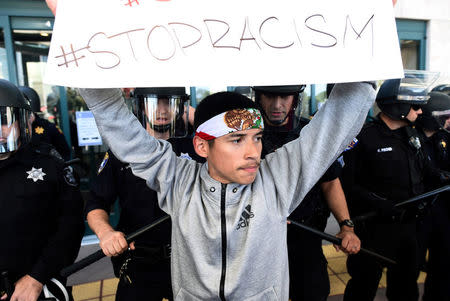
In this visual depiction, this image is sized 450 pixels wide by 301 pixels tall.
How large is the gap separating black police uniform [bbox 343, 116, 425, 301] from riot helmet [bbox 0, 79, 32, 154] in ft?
7.98

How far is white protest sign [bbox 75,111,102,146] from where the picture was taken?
175 inches

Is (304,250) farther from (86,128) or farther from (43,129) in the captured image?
(86,128)

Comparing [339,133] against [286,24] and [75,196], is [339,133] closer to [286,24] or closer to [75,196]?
[286,24]

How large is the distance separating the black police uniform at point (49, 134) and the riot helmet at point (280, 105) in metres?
2.79

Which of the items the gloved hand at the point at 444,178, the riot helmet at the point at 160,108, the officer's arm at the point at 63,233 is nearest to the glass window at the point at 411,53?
the gloved hand at the point at 444,178

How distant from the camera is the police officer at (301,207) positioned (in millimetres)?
2031

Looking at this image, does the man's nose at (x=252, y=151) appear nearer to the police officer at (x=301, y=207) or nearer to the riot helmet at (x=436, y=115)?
the police officer at (x=301, y=207)

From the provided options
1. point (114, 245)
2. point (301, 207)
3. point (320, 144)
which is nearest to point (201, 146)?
point (320, 144)

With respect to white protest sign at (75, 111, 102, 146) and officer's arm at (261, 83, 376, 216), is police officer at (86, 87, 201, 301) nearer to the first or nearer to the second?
officer's arm at (261, 83, 376, 216)

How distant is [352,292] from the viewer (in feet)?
9.00

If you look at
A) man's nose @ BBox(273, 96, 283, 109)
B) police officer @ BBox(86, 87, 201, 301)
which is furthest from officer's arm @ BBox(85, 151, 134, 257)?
man's nose @ BBox(273, 96, 283, 109)

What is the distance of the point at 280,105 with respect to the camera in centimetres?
214

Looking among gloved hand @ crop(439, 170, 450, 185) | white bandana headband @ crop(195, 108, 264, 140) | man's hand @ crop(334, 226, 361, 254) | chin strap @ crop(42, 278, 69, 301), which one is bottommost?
chin strap @ crop(42, 278, 69, 301)

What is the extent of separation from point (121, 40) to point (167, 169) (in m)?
0.59
